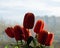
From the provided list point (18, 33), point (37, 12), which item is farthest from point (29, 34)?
point (37, 12)

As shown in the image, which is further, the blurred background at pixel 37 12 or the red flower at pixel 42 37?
the blurred background at pixel 37 12

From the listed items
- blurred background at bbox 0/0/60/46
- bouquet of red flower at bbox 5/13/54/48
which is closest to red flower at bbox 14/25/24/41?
bouquet of red flower at bbox 5/13/54/48

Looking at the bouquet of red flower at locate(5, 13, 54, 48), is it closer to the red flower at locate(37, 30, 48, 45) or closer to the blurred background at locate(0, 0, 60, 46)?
the red flower at locate(37, 30, 48, 45)

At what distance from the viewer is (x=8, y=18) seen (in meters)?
1.33

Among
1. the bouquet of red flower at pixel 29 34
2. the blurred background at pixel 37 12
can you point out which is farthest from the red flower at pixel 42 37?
the blurred background at pixel 37 12

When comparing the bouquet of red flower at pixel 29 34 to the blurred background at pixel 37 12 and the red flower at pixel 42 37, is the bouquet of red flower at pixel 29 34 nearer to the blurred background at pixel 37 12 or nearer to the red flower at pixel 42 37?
the red flower at pixel 42 37

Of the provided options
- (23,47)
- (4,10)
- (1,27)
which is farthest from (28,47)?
(4,10)

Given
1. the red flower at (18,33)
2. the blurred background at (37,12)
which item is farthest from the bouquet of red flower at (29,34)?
the blurred background at (37,12)

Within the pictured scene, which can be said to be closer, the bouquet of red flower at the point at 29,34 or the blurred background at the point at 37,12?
the bouquet of red flower at the point at 29,34

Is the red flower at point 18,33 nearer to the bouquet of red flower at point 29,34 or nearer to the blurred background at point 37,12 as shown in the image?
the bouquet of red flower at point 29,34

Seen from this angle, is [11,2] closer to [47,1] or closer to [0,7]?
[0,7]

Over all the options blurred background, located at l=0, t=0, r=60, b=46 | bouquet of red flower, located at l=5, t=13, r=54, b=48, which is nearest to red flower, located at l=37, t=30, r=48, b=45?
bouquet of red flower, located at l=5, t=13, r=54, b=48

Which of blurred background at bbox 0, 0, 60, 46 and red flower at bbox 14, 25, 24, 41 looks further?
blurred background at bbox 0, 0, 60, 46

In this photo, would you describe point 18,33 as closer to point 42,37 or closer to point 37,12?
point 42,37
